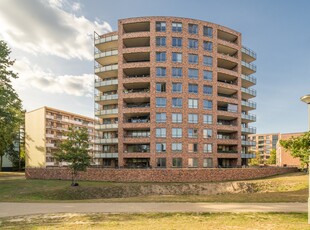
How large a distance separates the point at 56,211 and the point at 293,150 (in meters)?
15.8

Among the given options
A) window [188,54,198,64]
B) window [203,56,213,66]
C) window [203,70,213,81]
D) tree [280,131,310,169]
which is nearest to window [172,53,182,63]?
window [188,54,198,64]

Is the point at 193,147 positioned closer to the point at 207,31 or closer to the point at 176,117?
the point at 176,117

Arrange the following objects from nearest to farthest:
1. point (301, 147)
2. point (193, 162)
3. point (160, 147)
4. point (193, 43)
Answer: point (301, 147) → point (160, 147) → point (193, 162) → point (193, 43)

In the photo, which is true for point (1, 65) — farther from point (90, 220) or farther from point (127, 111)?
point (90, 220)

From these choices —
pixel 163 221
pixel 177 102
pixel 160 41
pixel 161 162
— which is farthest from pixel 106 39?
pixel 163 221

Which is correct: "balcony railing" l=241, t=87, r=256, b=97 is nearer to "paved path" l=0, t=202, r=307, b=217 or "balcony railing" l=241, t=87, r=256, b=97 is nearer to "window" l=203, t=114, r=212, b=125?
"window" l=203, t=114, r=212, b=125

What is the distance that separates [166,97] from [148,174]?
15723mm

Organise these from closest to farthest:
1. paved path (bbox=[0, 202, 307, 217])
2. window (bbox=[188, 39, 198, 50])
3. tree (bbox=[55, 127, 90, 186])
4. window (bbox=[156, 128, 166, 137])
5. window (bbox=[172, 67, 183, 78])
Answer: paved path (bbox=[0, 202, 307, 217]), tree (bbox=[55, 127, 90, 186]), window (bbox=[156, 128, 166, 137]), window (bbox=[172, 67, 183, 78]), window (bbox=[188, 39, 198, 50])

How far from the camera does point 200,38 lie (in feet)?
171

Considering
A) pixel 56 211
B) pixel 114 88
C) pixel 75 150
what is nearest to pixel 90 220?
pixel 56 211

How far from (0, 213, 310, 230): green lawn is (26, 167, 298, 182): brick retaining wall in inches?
1039

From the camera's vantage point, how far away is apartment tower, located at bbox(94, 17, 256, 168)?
1928 inches

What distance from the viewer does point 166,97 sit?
49.4m

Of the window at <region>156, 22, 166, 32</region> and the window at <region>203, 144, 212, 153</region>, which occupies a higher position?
the window at <region>156, 22, 166, 32</region>
